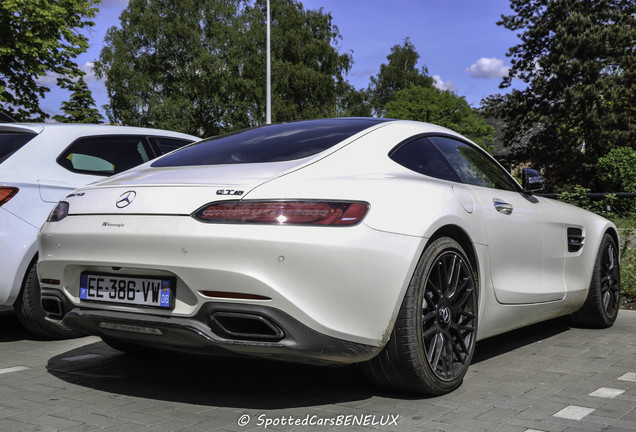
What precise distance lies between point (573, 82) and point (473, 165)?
133ft

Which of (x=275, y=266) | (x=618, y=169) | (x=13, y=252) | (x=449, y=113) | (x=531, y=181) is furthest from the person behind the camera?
(x=449, y=113)

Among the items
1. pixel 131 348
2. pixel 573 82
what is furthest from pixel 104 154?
pixel 573 82

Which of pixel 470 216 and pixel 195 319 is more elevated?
pixel 470 216

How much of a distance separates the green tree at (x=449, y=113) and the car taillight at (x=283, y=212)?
46.7 m

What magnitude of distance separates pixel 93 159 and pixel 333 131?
8.51 ft

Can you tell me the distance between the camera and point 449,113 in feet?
165

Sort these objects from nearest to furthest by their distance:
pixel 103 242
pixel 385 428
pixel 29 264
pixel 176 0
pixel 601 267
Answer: pixel 385 428 < pixel 103 242 < pixel 29 264 < pixel 601 267 < pixel 176 0

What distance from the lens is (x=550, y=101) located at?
44125 millimetres

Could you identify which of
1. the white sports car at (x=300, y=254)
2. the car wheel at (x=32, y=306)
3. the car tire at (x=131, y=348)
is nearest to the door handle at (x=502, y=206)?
the white sports car at (x=300, y=254)

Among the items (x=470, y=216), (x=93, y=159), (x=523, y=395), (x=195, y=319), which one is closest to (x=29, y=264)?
(x=93, y=159)

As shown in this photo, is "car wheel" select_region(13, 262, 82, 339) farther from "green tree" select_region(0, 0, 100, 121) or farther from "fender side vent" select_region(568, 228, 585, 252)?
"green tree" select_region(0, 0, 100, 121)

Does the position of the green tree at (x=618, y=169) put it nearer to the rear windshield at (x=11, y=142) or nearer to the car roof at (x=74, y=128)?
the car roof at (x=74, y=128)

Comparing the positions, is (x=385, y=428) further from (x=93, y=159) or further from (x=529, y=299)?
(x=93, y=159)

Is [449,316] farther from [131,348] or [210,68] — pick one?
[210,68]
